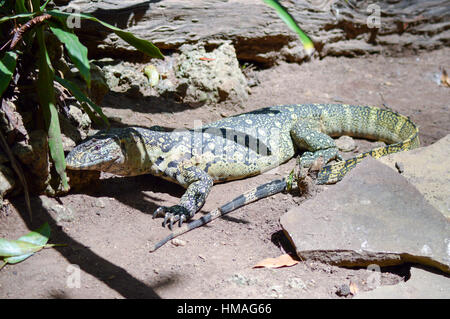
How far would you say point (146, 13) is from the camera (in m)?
7.16

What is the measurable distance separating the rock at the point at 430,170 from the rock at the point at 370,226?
0.42 m

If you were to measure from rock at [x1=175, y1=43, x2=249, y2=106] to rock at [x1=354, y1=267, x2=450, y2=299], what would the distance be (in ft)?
16.0

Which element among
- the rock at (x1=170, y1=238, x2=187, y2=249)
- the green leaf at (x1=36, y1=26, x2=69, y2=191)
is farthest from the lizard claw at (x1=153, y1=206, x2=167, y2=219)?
the green leaf at (x1=36, y1=26, x2=69, y2=191)

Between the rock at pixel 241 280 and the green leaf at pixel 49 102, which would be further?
the green leaf at pixel 49 102

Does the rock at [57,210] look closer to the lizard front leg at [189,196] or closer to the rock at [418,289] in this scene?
the lizard front leg at [189,196]

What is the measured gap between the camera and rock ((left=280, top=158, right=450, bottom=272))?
3.83 meters

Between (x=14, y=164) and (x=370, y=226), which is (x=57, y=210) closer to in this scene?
(x=14, y=164)

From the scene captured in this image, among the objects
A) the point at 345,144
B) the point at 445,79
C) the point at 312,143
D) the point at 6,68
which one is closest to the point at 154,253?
the point at 6,68

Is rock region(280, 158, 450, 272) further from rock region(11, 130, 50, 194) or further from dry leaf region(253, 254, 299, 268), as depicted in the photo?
rock region(11, 130, 50, 194)

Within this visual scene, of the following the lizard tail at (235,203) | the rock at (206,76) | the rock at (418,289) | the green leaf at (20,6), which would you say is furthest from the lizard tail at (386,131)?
the green leaf at (20,6)

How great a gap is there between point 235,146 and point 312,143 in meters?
1.24

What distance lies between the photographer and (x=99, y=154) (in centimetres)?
482

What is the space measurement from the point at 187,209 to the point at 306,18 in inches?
223

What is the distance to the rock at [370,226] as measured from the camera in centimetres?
383
